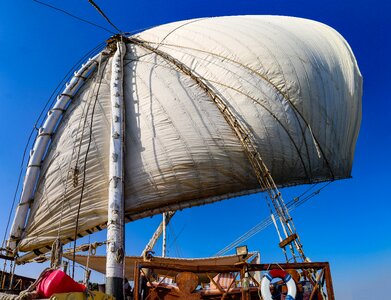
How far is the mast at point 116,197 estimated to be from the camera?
10.0m

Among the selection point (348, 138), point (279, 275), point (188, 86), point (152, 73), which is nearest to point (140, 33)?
point (152, 73)

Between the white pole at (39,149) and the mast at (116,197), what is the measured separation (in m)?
1.57

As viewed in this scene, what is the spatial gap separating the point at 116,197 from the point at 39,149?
146 inches

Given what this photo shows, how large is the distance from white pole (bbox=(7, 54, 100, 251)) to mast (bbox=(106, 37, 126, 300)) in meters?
1.57

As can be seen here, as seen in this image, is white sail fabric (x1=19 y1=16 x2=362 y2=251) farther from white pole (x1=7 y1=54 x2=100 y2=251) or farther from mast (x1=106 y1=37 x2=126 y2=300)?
mast (x1=106 y1=37 x2=126 y2=300)

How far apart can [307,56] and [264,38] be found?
2061 millimetres

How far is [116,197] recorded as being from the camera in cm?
1135

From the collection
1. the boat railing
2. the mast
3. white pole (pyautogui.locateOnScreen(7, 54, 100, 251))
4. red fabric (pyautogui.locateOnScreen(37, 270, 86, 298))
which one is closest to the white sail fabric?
white pole (pyautogui.locateOnScreen(7, 54, 100, 251))

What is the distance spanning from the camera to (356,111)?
736 inches

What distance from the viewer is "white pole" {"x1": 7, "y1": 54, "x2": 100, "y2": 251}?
39.9 feet

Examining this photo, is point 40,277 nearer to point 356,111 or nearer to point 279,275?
point 279,275

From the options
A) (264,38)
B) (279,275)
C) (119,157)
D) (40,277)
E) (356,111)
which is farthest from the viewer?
(356,111)

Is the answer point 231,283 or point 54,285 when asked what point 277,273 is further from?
point 54,285

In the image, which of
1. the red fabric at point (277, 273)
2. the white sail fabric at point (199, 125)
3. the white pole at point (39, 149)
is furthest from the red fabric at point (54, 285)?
the white pole at point (39, 149)
